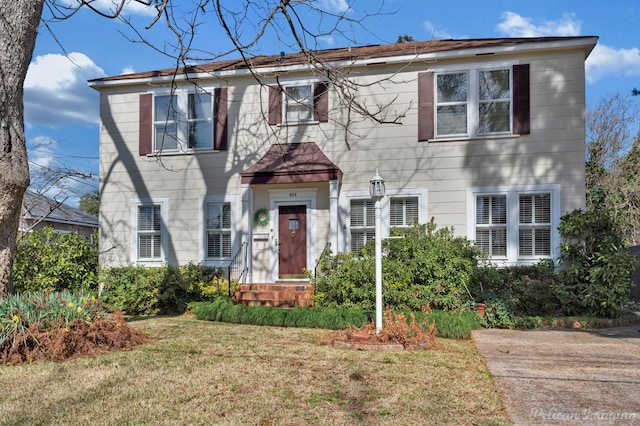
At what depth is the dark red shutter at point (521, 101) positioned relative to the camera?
9750mm

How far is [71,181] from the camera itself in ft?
43.2

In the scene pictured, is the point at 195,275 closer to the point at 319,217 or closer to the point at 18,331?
the point at 319,217

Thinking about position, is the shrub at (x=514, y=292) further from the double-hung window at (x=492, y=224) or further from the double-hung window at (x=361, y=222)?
the double-hung window at (x=361, y=222)

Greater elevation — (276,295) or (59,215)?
(59,215)

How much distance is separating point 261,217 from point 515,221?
5567 millimetres

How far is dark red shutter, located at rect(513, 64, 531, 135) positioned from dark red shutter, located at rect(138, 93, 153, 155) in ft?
27.7

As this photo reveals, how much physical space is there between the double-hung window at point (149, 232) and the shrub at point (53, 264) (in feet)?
3.86

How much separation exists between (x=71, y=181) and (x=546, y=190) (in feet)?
39.6

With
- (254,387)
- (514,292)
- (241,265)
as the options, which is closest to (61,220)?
(241,265)

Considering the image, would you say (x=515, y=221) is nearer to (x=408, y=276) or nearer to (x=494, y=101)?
(x=494, y=101)

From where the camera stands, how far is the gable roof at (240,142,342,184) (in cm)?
1019

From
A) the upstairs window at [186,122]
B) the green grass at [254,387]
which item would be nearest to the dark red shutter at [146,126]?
the upstairs window at [186,122]

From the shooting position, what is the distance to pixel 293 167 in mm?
10391

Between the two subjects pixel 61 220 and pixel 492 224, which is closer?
pixel 492 224
